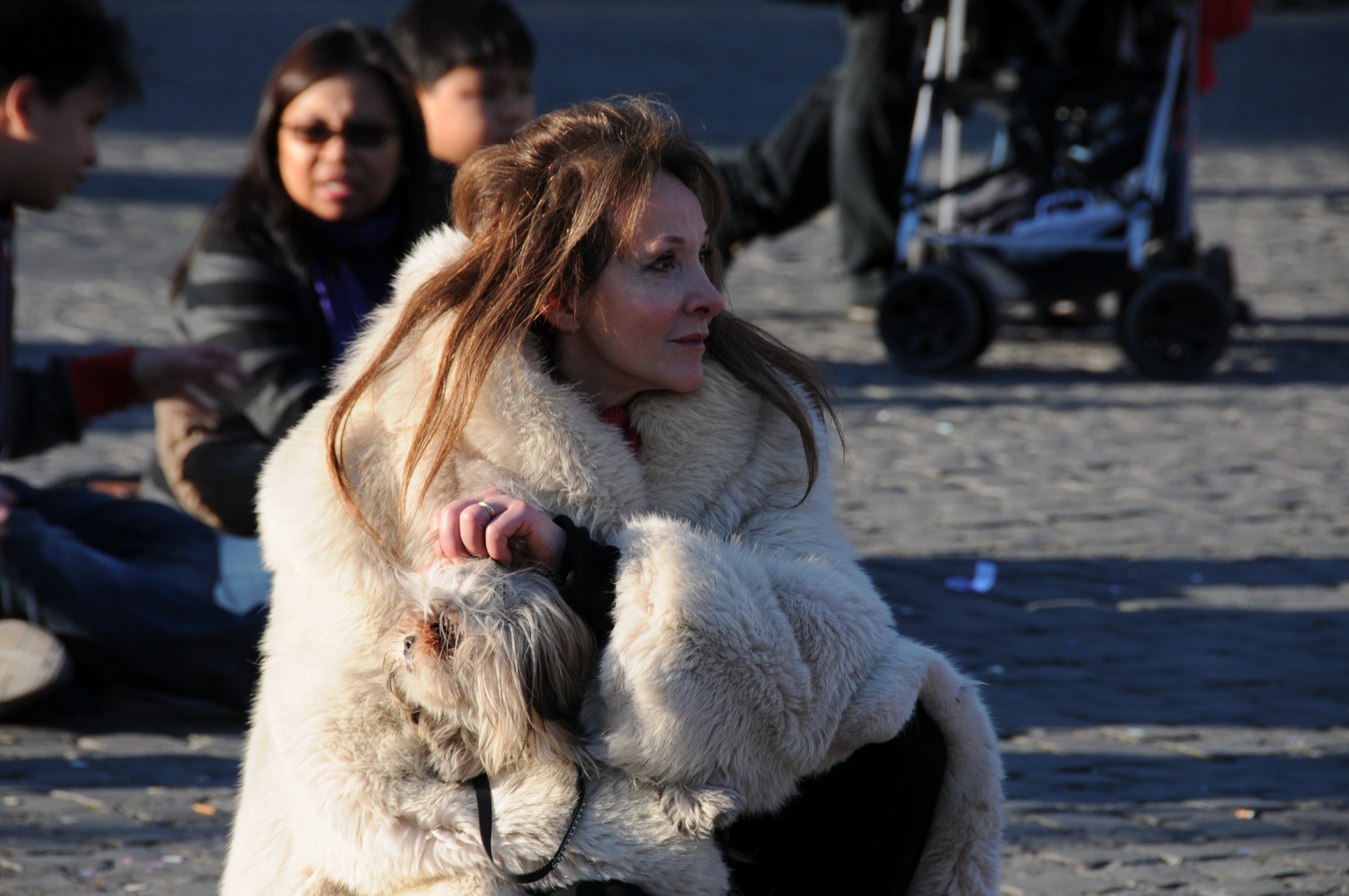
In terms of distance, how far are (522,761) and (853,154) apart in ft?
19.5

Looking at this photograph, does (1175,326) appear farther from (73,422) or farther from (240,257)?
(73,422)

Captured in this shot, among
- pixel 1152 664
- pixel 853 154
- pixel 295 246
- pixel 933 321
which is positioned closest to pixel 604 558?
pixel 295 246

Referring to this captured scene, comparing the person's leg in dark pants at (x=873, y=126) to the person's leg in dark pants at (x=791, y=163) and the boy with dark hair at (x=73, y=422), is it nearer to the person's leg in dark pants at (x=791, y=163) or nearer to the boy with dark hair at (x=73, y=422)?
the person's leg in dark pants at (x=791, y=163)

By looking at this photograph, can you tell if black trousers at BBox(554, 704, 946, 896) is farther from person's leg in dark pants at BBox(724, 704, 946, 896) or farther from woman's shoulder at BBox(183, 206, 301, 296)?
woman's shoulder at BBox(183, 206, 301, 296)

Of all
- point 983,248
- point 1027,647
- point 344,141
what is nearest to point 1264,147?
point 983,248

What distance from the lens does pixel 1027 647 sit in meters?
3.98

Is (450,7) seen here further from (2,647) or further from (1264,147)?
(1264,147)

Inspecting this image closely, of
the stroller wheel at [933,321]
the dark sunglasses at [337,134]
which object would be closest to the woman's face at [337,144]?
the dark sunglasses at [337,134]

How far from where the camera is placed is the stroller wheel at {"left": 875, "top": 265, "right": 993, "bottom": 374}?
6.51 meters

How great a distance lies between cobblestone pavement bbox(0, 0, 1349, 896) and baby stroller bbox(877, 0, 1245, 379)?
0.25m

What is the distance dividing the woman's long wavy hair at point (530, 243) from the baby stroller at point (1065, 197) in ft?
14.5

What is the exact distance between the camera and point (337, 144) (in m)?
3.69

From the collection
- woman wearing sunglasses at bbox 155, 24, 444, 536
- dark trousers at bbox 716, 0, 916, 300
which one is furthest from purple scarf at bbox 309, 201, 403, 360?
dark trousers at bbox 716, 0, 916, 300

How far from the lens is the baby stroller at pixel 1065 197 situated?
6.51 m
